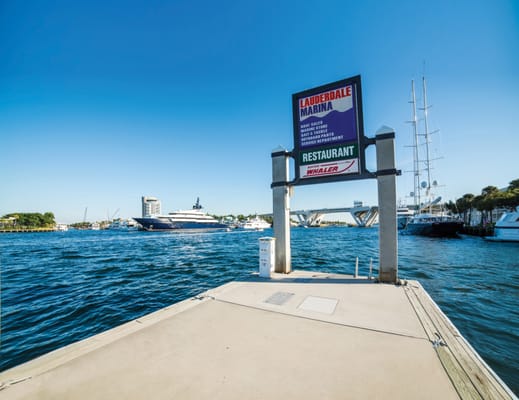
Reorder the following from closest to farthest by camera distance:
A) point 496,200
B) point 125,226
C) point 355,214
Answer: point 496,200 < point 355,214 < point 125,226

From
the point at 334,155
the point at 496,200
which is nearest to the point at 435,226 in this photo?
the point at 496,200

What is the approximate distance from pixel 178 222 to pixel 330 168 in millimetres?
63941

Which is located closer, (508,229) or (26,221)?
(508,229)

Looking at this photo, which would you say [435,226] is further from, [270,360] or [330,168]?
[270,360]

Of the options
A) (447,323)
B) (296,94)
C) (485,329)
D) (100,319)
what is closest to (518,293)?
(485,329)

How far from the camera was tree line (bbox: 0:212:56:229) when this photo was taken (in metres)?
95.8

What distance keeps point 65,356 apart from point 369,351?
4103 millimetres

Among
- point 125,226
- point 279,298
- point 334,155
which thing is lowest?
point 125,226

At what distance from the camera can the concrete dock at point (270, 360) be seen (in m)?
2.17

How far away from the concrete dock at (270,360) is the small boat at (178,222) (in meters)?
64.8

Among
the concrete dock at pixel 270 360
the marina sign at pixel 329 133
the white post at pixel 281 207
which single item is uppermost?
the marina sign at pixel 329 133

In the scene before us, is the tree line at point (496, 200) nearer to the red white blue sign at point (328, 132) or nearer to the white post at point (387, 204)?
the white post at point (387, 204)

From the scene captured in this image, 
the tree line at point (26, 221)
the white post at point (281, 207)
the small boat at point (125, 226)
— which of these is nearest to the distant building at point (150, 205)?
the small boat at point (125, 226)

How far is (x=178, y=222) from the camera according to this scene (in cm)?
6431
